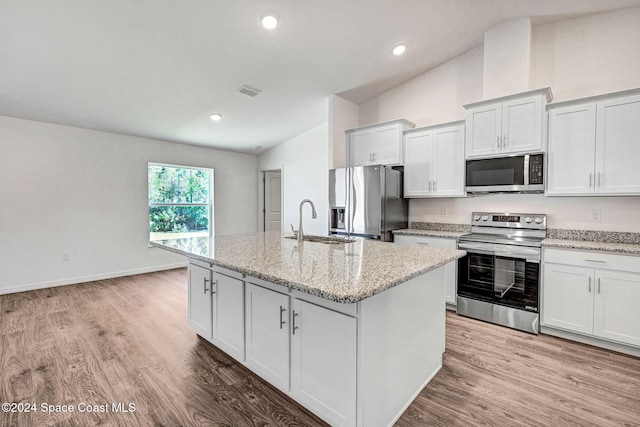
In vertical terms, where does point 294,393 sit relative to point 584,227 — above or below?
below

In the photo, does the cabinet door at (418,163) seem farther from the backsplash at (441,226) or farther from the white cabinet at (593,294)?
the white cabinet at (593,294)

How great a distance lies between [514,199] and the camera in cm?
343

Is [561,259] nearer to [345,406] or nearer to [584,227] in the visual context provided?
[584,227]

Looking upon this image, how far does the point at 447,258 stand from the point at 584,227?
A: 220cm

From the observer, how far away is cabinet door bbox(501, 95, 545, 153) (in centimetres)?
294

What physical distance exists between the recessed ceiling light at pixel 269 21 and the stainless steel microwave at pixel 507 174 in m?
2.49

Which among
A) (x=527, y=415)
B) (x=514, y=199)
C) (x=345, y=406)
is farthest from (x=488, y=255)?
(x=345, y=406)

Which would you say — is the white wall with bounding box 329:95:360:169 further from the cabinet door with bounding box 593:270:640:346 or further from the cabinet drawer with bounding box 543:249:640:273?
the cabinet door with bounding box 593:270:640:346

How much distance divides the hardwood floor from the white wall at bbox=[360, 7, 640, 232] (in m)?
1.30

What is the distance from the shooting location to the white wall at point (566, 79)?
2.84 meters

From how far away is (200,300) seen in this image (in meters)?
2.59

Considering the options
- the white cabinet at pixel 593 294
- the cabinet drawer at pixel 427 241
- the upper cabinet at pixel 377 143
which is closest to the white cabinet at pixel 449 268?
the cabinet drawer at pixel 427 241

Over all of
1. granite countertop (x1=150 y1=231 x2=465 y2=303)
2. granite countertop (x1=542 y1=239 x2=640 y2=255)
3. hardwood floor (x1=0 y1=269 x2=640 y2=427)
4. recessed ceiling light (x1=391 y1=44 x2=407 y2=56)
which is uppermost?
recessed ceiling light (x1=391 y1=44 x2=407 y2=56)

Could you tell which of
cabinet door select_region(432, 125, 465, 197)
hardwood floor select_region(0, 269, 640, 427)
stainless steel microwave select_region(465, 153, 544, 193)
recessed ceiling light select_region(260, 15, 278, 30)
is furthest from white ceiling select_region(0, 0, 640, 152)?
hardwood floor select_region(0, 269, 640, 427)
